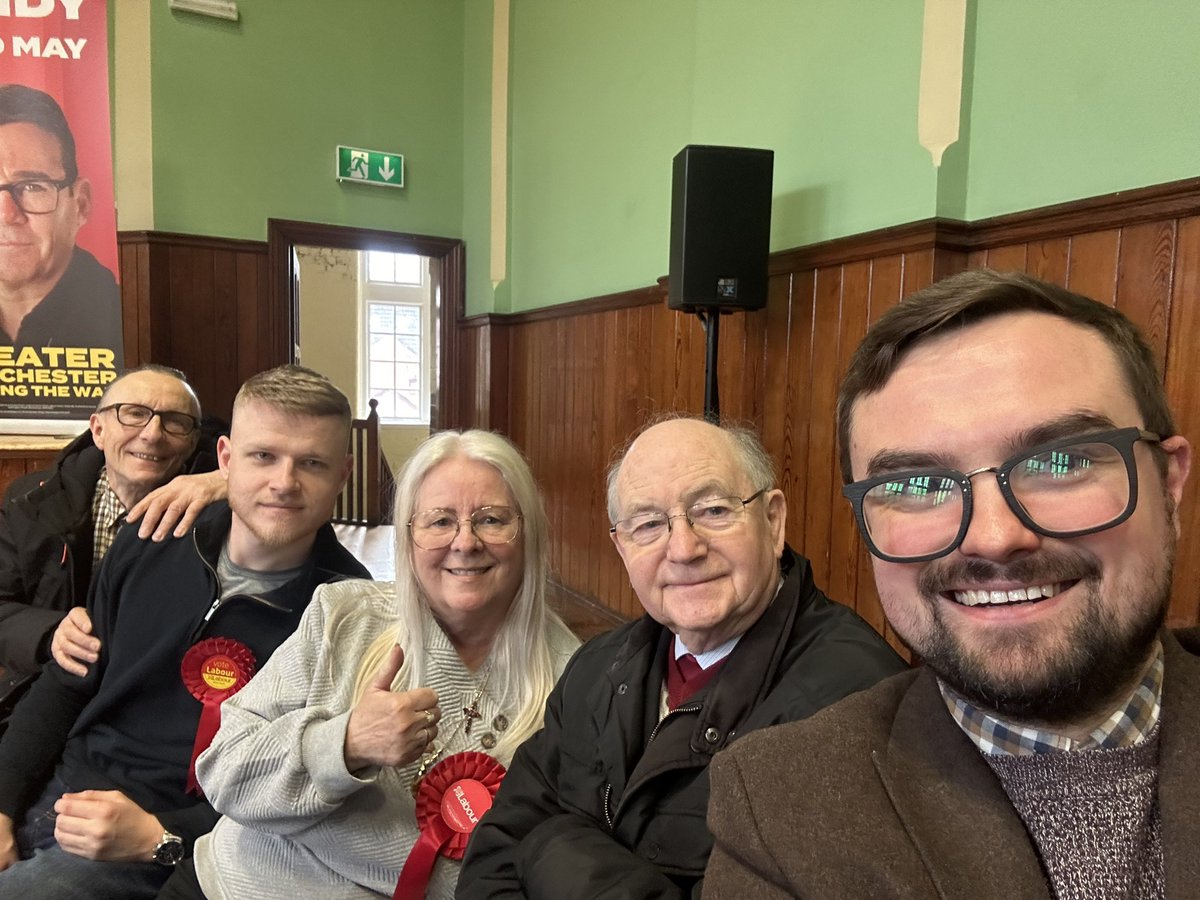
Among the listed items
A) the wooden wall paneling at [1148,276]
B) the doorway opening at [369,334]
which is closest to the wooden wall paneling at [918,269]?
the wooden wall paneling at [1148,276]

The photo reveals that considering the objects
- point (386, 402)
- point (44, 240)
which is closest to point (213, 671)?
point (44, 240)

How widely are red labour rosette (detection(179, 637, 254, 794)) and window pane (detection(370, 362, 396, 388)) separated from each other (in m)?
8.31

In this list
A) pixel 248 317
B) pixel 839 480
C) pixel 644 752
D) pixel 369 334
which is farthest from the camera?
pixel 369 334

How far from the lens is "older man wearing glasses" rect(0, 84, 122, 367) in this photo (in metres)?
3.91

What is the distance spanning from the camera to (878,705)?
0.85 metres

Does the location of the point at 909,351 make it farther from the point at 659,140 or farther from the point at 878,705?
the point at 659,140

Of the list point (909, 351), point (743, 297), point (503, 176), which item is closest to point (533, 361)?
point (503, 176)

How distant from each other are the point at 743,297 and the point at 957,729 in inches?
84.2

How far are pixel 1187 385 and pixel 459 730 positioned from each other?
70.7 inches

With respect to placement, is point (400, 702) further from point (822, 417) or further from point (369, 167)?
point (369, 167)

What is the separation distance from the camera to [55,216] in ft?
13.1

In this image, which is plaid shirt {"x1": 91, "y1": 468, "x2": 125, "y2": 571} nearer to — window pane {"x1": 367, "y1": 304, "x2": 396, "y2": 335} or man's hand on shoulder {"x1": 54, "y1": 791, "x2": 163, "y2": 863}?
man's hand on shoulder {"x1": 54, "y1": 791, "x2": 163, "y2": 863}

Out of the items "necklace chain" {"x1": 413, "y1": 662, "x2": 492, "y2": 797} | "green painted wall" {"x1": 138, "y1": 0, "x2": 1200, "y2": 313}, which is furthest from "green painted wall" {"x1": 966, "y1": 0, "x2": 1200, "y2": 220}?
"necklace chain" {"x1": 413, "y1": 662, "x2": 492, "y2": 797}

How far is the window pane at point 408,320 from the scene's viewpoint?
977cm
